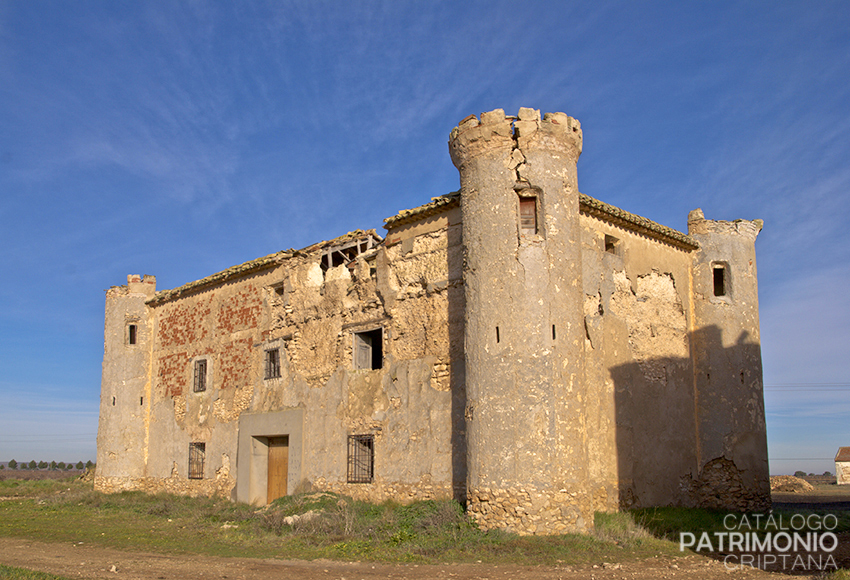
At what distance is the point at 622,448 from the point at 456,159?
6870mm

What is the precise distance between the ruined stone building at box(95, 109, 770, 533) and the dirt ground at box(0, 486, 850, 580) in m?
1.99

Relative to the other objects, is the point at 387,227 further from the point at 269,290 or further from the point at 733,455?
the point at 733,455

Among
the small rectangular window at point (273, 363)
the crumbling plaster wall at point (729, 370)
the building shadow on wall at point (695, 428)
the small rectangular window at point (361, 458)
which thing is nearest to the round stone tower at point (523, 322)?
the building shadow on wall at point (695, 428)

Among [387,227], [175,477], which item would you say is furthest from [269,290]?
[175,477]

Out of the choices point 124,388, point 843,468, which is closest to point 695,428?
point 124,388

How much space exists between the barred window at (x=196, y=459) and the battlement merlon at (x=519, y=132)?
12258 mm

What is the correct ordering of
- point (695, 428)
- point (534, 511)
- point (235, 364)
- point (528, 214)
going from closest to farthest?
1. point (534, 511)
2. point (528, 214)
3. point (695, 428)
4. point (235, 364)

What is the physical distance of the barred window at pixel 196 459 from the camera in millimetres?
20569

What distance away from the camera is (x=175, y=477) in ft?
70.2

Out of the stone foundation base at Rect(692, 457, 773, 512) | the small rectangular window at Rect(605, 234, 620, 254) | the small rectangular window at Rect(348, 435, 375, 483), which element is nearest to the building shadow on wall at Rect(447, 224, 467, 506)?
the small rectangular window at Rect(348, 435, 375, 483)

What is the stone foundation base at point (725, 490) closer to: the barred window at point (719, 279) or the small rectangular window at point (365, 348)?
the barred window at point (719, 279)

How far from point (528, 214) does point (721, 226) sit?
7196mm

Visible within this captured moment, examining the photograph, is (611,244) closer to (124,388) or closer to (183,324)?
(183,324)

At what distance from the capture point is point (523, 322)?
1285cm
